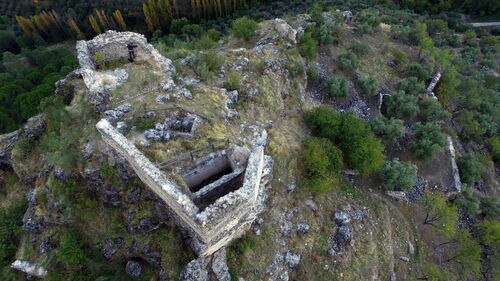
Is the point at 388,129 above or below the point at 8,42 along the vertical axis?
above

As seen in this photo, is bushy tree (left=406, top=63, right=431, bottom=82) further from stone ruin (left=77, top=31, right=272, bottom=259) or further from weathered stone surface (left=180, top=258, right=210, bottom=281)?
weathered stone surface (left=180, top=258, right=210, bottom=281)

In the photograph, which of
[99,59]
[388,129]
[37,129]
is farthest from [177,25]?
[388,129]

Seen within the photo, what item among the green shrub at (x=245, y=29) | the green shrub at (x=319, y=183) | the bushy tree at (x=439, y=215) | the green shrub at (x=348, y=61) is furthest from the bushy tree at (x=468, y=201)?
the green shrub at (x=245, y=29)

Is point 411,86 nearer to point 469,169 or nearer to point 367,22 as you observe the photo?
point 469,169

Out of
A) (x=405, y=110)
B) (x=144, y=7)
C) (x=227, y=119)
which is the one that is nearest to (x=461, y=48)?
(x=405, y=110)

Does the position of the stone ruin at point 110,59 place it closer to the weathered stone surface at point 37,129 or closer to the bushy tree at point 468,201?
the weathered stone surface at point 37,129

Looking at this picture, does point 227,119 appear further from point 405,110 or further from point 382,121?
point 405,110
